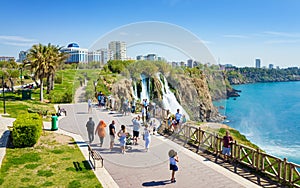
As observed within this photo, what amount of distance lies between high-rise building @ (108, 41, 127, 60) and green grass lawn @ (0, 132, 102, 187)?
447cm

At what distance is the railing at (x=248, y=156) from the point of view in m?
9.48

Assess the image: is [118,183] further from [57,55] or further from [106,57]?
[57,55]

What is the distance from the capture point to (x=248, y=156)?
10.9 m

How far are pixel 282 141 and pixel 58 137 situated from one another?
109ft

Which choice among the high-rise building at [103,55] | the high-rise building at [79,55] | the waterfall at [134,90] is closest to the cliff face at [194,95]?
the waterfall at [134,90]

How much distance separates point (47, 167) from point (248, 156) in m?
7.65

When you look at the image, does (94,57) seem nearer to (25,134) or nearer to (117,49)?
(117,49)

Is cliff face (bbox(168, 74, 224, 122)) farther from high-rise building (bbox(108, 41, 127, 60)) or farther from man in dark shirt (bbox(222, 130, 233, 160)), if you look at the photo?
high-rise building (bbox(108, 41, 127, 60))

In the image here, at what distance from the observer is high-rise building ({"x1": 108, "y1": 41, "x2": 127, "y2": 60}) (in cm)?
1134

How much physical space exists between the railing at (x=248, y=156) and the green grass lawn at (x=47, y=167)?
5134 mm

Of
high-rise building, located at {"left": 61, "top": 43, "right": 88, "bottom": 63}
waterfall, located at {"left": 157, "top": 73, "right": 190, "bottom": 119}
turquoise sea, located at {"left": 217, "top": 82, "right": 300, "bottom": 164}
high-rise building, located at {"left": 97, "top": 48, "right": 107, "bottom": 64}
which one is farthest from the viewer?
turquoise sea, located at {"left": 217, "top": 82, "right": 300, "bottom": 164}

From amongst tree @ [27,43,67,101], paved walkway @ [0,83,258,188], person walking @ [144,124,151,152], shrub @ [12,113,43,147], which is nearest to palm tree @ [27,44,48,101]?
tree @ [27,43,67,101]

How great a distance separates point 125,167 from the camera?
10.8 metres

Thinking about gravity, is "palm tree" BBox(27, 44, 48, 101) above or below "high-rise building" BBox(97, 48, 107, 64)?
above
